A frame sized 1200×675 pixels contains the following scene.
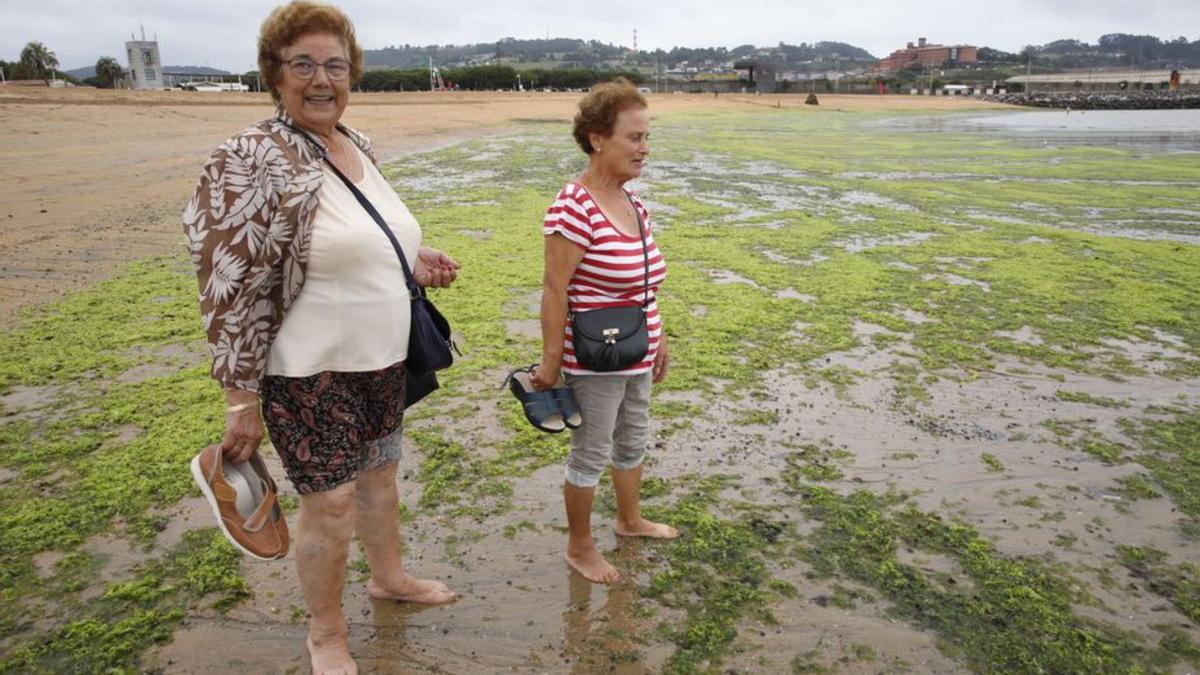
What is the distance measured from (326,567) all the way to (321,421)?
1.67ft

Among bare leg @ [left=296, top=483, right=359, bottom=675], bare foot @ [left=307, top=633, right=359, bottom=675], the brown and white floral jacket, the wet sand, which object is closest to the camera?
the brown and white floral jacket

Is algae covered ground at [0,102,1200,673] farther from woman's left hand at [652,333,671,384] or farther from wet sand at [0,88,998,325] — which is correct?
wet sand at [0,88,998,325]

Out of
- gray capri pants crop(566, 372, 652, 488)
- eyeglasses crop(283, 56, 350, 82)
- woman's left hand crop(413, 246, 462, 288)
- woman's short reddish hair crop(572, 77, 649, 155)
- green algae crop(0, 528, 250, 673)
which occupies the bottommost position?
green algae crop(0, 528, 250, 673)

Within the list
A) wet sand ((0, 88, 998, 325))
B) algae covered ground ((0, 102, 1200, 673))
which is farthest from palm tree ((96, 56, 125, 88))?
algae covered ground ((0, 102, 1200, 673))

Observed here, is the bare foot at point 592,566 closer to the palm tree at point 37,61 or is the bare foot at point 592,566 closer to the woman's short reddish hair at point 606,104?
the woman's short reddish hair at point 606,104

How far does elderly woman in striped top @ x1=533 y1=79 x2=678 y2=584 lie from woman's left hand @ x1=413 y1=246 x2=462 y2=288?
338 mm

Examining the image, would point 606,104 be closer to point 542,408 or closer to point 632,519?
point 542,408

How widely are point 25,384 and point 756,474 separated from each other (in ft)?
15.3

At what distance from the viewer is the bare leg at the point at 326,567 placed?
2377 millimetres

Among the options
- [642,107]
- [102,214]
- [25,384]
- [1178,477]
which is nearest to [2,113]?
[102,214]

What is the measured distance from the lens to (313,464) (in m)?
2.30

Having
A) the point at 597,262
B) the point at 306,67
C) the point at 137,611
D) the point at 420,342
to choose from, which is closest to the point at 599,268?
the point at 597,262

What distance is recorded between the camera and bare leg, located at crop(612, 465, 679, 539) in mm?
3283

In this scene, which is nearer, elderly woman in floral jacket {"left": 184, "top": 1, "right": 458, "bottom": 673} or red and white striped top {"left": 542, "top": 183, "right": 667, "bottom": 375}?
elderly woman in floral jacket {"left": 184, "top": 1, "right": 458, "bottom": 673}
